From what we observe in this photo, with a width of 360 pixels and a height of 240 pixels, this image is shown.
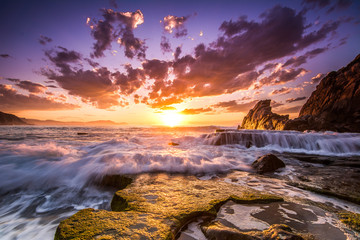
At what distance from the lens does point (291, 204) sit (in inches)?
118

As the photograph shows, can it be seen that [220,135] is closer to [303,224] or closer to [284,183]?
[284,183]

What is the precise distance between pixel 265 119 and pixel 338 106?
1084 centimetres

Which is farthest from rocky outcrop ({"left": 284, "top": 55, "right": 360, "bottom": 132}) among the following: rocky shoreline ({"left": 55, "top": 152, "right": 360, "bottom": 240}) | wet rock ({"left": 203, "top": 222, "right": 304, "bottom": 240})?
wet rock ({"left": 203, "top": 222, "right": 304, "bottom": 240})

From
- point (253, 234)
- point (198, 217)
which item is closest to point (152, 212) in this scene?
point (198, 217)

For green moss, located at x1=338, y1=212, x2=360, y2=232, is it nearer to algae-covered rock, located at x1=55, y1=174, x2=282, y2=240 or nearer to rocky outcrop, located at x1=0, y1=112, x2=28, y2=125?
algae-covered rock, located at x1=55, y1=174, x2=282, y2=240

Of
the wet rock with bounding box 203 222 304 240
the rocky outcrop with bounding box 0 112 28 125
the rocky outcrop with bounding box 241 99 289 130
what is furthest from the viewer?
the rocky outcrop with bounding box 0 112 28 125

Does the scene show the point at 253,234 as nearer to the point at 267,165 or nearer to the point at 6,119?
the point at 267,165

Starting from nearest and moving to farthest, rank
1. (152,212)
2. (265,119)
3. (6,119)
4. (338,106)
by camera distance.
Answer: (152,212)
(338,106)
(265,119)
(6,119)

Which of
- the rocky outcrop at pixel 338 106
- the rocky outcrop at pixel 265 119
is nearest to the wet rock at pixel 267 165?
the rocky outcrop at pixel 338 106

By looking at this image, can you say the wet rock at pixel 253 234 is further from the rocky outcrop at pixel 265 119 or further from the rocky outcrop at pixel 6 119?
the rocky outcrop at pixel 6 119

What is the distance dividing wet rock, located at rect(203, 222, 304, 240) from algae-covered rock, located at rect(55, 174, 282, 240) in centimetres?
42

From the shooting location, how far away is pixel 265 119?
3123 centimetres

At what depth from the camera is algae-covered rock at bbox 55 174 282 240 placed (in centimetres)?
178

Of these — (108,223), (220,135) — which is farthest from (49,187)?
(220,135)
